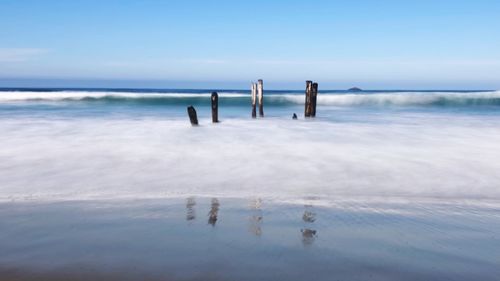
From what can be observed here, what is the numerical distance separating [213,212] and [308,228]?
944 millimetres

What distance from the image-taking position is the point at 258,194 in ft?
16.1

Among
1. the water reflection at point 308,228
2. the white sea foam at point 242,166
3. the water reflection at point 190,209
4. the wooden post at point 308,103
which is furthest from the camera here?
the wooden post at point 308,103

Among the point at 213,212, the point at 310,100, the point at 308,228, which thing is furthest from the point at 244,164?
the point at 310,100

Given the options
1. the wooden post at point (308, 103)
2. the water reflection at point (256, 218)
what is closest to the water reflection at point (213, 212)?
the water reflection at point (256, 218)

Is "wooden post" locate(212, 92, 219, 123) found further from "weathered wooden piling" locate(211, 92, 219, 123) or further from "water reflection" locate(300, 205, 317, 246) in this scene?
"water reflection" locate(300, 205, 317, 246)

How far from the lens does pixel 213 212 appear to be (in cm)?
394

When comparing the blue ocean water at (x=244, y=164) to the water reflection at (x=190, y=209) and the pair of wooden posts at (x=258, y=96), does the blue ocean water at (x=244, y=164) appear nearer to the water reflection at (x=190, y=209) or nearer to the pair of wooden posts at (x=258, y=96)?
the water reflection at (x=190, y=209)

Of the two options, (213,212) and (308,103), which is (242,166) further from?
(308,103)

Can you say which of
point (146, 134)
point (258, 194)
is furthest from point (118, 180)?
point (146, 134)

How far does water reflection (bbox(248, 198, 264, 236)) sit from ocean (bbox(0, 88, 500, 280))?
0.03m

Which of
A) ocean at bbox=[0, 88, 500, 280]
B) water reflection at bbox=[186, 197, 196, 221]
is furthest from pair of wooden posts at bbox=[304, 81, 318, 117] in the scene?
water reflection at bbox=[186, 197, 196, 221]

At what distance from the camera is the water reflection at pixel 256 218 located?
3.30 meters

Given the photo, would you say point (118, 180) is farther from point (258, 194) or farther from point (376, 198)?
point (376, 198)

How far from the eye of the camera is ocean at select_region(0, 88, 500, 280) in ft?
8.32
